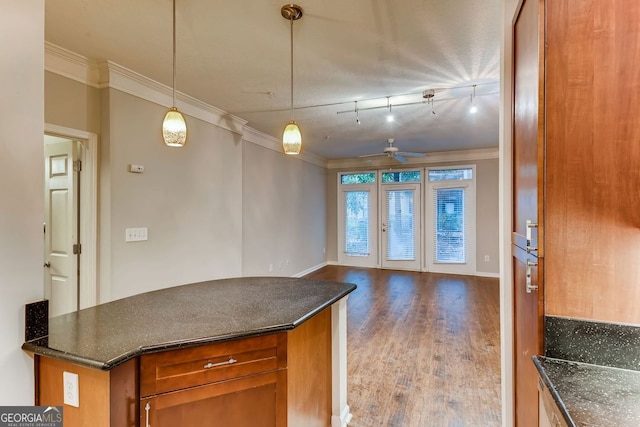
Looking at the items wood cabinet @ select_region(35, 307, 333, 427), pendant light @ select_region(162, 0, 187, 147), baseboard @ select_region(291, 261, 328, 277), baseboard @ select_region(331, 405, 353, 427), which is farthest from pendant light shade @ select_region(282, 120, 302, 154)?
baseboard @ select_region(291, 261, 328, 277)

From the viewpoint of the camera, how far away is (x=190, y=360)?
1190 millimetres

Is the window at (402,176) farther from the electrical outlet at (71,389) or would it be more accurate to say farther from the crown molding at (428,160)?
the electrical outlet at (71,389)

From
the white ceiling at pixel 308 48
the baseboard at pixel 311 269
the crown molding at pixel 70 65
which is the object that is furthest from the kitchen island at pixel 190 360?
the baseboard at pixel 311 269

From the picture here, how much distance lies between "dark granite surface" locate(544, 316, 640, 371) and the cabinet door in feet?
3.40

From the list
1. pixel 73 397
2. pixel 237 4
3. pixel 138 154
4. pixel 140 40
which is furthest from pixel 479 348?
pixel 140 40

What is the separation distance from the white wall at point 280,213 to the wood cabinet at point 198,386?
11.1 feet

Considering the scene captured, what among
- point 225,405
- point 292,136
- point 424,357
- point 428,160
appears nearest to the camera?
point 225,405

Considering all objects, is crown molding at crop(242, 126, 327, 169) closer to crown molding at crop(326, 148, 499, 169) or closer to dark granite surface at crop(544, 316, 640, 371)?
crown molding at crop(326, 148, 499, 169)

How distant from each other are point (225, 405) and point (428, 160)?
6.36 metres

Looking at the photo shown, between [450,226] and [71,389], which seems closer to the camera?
[71,389]

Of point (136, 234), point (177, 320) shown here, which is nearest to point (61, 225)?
point (136, 234)

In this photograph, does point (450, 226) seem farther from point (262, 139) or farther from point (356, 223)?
point (262, 139)

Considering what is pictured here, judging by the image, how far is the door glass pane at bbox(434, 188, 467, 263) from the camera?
653 cm

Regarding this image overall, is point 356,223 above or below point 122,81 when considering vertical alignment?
below
